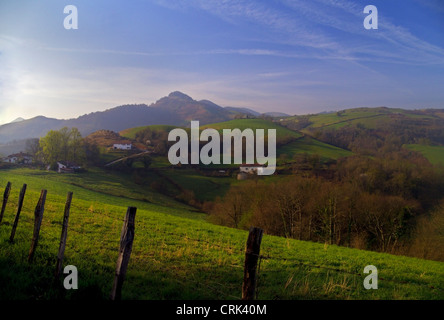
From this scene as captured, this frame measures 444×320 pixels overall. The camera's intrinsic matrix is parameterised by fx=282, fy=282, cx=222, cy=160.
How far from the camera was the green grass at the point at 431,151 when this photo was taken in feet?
276

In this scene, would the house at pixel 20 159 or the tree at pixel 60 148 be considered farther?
the house at pixel 20 159

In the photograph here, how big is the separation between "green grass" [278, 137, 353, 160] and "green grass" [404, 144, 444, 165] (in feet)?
72.1

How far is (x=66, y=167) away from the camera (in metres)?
64.5

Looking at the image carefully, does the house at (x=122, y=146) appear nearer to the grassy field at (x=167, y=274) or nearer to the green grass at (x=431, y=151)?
the grassy field at (x=167, y=274)

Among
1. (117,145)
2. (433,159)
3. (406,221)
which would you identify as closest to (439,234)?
(406,221)

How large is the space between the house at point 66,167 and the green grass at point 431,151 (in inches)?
3756

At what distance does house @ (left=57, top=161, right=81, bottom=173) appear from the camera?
63.2m

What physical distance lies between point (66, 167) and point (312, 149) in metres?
74.7

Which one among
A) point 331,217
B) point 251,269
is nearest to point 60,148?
point 331,217

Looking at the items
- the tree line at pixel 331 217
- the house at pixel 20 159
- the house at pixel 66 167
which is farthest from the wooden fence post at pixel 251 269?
the house at pixel 20 159

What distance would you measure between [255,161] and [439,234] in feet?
193

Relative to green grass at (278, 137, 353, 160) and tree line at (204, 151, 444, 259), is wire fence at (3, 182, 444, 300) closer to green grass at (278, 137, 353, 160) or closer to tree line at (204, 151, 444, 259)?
tree line at (204, 151, 444, 259)

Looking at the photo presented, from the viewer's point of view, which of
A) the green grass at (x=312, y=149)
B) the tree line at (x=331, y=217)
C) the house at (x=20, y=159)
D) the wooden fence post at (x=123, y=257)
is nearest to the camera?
the wooden fence post at (x=123, y=257)
